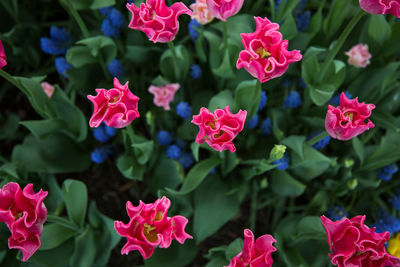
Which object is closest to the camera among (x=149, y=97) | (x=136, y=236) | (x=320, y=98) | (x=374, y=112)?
(x=136, y=236)

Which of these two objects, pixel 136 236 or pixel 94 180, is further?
pixel 94 180

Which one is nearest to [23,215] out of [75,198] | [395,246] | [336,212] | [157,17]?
[75,198]

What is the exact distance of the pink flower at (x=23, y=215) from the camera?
0.73 metres

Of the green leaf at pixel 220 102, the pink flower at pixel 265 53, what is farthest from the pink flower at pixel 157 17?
the green leaf at pixel 220 102

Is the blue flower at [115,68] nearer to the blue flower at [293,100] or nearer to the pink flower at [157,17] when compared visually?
the pink flower at [157,17]

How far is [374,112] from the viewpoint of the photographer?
120 centimetres

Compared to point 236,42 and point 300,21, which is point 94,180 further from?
point 300,21

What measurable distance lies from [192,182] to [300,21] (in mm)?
619

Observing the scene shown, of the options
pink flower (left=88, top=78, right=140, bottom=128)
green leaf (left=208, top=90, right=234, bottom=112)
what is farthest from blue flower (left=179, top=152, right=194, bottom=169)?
pink flower (left=88, top=78, right=140, bottom=128)

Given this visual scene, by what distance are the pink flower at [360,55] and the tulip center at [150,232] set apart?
2.62 ft

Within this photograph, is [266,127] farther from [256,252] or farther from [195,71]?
[256,252]

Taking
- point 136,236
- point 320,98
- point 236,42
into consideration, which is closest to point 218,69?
point 236,42

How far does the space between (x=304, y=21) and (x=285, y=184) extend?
51 centimetres

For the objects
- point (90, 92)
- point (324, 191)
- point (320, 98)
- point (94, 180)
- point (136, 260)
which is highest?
point (320, 98)
